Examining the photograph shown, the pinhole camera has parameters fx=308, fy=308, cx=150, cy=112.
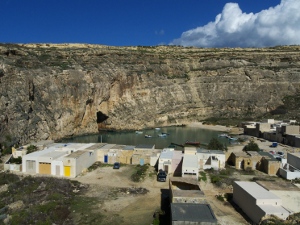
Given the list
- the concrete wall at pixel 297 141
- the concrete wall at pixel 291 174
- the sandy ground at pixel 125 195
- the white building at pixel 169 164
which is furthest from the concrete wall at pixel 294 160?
the concrete wall at pixel 297 141

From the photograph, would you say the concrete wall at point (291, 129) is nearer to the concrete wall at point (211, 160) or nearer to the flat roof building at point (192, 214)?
the concrete wall at point (211, 160)

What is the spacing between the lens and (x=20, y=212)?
1647cm

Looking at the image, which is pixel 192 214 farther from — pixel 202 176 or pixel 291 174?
pixel 291 174

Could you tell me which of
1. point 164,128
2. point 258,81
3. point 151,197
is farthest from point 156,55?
point 151,197

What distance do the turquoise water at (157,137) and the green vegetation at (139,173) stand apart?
14390 mm

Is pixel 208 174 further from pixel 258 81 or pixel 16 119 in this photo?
pixel 258 81

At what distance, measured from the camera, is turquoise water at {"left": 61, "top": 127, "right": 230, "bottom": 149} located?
4641 cm

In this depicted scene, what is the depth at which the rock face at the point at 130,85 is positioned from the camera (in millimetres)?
45500

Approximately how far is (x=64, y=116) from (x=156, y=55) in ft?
98.8

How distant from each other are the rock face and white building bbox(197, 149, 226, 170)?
24344mm

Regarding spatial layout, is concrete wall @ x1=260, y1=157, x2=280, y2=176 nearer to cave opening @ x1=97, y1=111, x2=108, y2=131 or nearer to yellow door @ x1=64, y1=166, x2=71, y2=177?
yellow door @ x1=64, y1=166, x2=71, y2=177

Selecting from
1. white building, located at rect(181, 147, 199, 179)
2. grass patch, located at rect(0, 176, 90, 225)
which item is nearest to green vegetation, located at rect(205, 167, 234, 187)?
white building, located at rect(181, 147, 199, 179)

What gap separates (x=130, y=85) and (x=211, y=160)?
38.9 metres

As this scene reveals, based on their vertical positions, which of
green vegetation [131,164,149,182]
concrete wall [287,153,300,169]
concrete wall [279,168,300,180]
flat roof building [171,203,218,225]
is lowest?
green vegetation [131,164,149,182]
